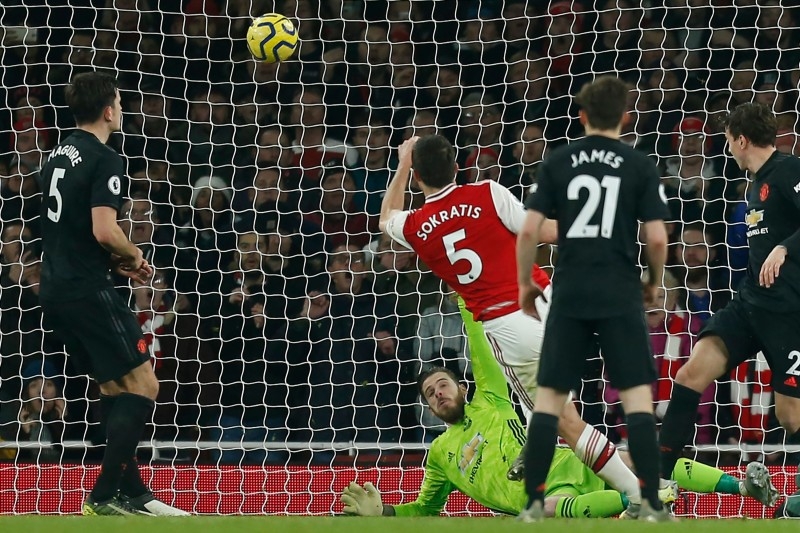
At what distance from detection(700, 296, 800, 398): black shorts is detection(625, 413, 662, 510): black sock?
5.58 ft

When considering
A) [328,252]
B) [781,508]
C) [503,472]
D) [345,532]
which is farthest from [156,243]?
[345,532]

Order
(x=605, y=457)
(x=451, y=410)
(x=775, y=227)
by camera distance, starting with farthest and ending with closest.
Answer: (x=451, y=410) < (x=775, y=227) < (x=605, y=457)

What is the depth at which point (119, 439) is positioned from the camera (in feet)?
19.1

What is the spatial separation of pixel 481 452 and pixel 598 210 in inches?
97.3

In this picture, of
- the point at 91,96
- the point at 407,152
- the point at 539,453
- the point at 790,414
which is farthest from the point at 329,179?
the point at 539,453

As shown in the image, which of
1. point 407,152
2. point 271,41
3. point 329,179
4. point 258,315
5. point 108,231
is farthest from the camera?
point 329,179

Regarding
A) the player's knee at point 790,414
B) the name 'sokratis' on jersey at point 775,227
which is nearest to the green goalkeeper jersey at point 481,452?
the player's knee at point 790,414

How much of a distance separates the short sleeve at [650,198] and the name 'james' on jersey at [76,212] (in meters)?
2.30

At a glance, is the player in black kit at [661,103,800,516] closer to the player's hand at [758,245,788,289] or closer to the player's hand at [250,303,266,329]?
the player's hand at [758,245,788,289]

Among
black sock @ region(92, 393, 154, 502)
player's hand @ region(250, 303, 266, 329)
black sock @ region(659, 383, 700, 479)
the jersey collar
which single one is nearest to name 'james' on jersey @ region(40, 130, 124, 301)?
black sock @ region(92, 393, 154, 502)

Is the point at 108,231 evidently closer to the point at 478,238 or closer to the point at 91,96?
the point at 91,96

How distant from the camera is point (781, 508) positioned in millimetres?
7801

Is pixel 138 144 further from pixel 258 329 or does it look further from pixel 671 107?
pixel 671 107

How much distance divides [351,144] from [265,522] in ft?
18.4
